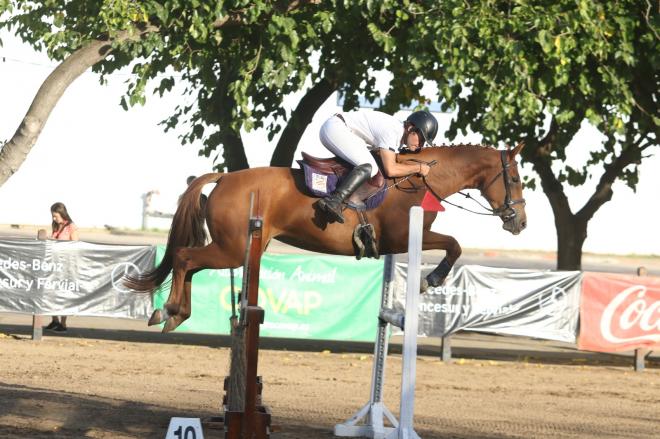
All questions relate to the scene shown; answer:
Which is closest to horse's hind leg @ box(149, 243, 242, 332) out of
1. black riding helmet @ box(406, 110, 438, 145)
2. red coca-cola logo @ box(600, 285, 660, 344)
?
black riding helmet @ box(406, 110, 438, 145)

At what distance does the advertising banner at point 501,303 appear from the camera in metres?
16.1

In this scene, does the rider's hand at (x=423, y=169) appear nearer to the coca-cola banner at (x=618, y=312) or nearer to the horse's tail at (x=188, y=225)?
the horse's tail at (x=188, y=225)

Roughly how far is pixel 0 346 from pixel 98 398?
15.6 ft

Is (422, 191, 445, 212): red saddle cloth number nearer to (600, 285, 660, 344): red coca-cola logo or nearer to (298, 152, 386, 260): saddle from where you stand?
(298, 152, 386, 260): saddle

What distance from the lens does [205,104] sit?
56.7 ft

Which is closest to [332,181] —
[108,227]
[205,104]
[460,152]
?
[460,152]

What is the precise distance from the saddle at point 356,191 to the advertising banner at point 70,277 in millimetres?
7512

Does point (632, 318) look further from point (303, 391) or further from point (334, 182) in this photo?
point (334, 182)

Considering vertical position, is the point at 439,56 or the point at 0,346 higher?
the point at 439,56

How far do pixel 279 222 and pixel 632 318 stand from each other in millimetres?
9096

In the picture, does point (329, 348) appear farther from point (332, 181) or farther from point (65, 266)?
point (332, 181)

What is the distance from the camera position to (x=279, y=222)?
29.3 feet

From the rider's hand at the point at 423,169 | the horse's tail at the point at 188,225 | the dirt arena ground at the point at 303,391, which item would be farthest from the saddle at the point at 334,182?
the dirt arena ground at the point at 303,391

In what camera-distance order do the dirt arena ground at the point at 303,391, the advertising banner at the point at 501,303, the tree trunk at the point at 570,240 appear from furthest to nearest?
1. the tree trunk at the point at 570,240
2. the advertising banner at the point at 501,303
3. the dirt arena ground at the point at 303,391
